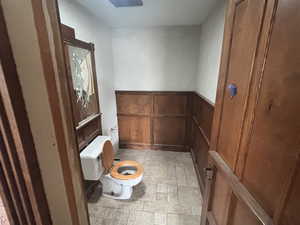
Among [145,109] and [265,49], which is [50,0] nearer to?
[265,49]

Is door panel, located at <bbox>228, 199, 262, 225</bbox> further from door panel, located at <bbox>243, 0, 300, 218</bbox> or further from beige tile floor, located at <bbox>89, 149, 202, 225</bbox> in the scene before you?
beige tile floor, located at <bbox>89, 149, 202, 225</bbox>

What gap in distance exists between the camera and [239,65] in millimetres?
741

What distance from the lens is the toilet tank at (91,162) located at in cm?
164

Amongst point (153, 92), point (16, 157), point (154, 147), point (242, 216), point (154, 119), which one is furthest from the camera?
point (154, 147)

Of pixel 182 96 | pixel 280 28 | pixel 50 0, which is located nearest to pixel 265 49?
pixel 280 28

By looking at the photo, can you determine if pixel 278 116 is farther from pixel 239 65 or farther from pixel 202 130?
pixel 202 130

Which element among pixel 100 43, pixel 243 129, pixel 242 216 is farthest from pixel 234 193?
pixel 100 43

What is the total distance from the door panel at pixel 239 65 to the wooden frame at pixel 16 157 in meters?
0.89

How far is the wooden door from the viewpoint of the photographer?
0.48 metres

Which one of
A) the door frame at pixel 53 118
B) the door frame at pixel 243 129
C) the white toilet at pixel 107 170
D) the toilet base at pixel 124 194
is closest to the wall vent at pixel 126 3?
the door frame at pixel 243 129

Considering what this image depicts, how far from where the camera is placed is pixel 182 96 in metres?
2.82

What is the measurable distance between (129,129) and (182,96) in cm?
132

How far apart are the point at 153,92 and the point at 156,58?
644 millimetres

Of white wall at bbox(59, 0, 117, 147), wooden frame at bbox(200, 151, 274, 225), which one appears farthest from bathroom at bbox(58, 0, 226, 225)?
wooden frame at bbox(200, 151, 274, 225)
